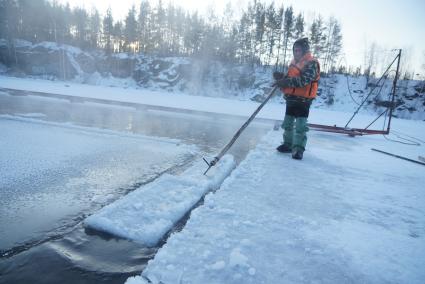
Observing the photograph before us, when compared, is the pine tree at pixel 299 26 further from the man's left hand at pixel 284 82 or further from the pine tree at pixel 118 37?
the man's left hand at pixel 284 82

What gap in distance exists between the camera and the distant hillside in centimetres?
3888

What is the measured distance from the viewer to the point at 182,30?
54656 mm

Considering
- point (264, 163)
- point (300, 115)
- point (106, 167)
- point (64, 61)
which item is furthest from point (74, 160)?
point (64, 61)

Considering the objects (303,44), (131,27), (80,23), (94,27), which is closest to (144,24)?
(131,27)

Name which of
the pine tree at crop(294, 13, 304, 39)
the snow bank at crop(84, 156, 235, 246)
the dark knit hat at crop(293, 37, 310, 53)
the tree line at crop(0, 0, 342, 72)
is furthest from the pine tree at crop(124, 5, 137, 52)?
the snow bank at crop(84, 156, 235, 246)

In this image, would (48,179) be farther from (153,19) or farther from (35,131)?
(153,19)

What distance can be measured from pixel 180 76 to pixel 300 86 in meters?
39.6

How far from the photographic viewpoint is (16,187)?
2.96m

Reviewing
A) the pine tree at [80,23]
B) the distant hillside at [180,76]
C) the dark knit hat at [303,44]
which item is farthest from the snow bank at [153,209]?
the pine tree at [80,23]

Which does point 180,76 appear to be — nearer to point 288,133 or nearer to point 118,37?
point 118,37

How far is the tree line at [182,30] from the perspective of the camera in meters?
47.5

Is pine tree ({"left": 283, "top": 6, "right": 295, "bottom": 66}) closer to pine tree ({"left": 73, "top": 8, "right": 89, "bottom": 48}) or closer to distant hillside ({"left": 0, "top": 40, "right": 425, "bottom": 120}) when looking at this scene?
distant hillside ({"left": 0, "top": 40, "right": 425, "bottom": 120})

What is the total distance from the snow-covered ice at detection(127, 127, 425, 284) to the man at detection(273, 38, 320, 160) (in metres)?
0.87

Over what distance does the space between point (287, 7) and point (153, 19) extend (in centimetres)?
2460
